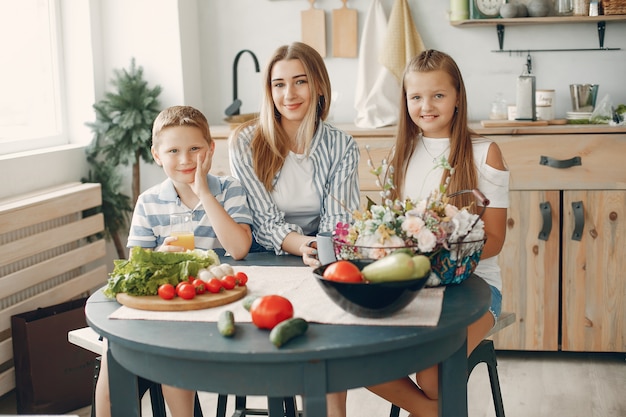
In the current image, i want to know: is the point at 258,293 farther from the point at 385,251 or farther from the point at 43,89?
the point at 43,89

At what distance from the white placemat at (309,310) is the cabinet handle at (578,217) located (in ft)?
5.78

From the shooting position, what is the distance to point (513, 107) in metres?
3.52

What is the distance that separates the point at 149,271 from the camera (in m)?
1.71

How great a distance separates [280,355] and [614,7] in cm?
272

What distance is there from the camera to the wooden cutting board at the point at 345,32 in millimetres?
3836

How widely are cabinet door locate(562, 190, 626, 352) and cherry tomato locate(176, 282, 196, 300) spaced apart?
2112 millimetres

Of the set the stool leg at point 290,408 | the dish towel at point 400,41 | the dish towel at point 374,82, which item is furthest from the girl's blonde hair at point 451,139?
the dish towel at point 400,41

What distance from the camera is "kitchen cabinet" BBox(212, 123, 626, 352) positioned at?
10.7 ft

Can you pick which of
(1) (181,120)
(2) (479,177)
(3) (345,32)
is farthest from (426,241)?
(3) (345,32)

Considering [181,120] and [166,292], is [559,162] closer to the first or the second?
[181,120]

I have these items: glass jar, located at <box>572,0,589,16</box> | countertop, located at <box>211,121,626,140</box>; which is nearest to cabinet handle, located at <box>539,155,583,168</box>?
countertop, located at <box>211,121,626,140</box>

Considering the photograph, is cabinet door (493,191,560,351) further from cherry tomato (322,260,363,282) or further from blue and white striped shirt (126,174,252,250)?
cherry tomato (322,260,363,282)

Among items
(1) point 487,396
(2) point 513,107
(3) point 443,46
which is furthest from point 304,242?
(3) point 443,46

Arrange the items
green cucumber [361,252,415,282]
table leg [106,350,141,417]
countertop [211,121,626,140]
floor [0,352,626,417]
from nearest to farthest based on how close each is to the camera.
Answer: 1. green cucumber [361,252,415,282]
2. table leg [106,350,141,417]
3. floor [0,352,626,417]
4. countertop [211,121,626,140]
